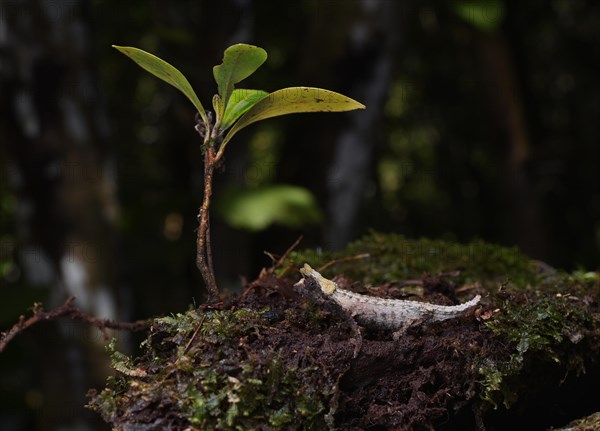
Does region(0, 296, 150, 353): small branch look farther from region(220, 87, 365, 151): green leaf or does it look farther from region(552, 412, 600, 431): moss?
region(552, 412, 600, 431): moss

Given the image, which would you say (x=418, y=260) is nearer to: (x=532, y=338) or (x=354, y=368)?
(x=532, y=338)

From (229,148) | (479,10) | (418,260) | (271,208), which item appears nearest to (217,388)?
(418,260)

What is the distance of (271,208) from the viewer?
404 cm

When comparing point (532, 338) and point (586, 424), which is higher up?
point (532, 338)

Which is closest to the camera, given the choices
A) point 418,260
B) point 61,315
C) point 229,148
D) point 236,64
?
point 236,64

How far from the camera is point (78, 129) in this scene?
4004 millimetres

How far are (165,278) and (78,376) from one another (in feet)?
12.4

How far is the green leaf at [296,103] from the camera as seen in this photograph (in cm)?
138

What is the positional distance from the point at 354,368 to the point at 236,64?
25.9 inches

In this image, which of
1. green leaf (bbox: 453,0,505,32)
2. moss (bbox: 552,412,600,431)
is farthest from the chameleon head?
green leaf (bbox: 453,0,505,32)

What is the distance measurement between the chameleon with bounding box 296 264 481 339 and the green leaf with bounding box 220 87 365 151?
1.13ft

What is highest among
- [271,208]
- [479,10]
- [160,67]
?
[479,10]

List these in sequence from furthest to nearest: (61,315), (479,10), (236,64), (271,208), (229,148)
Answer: (479,10)
(229,148)
(271,208)
(61,315)
(236,64)

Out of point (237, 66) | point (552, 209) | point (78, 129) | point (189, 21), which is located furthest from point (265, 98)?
point (552, 209)
